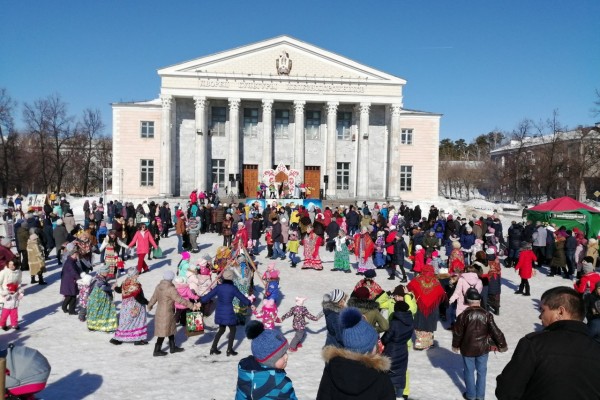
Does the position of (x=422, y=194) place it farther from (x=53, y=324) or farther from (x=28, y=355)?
(x=28, y=355)

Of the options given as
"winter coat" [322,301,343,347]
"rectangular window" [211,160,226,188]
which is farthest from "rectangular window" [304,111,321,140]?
"winter coat" [322,301,343,347]

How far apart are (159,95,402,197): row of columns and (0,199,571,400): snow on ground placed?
26150 mm

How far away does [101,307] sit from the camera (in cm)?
1026

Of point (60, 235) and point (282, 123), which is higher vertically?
point (282, 123)

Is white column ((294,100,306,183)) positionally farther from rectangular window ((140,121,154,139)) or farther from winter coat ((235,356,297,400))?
winter coat ((235,356,297,400))

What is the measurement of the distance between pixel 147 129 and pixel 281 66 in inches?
503

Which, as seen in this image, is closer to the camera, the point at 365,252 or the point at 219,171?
the point at 365,252

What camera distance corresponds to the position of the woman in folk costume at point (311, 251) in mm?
17844

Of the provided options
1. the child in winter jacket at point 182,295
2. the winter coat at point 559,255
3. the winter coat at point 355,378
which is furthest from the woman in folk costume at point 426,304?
the winter coat at point 559,255

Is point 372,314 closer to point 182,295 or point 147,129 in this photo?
point 182,295

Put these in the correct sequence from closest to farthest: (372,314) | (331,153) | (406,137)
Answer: (372,314) < (331,153) < (406,137)

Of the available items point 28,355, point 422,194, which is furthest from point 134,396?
point 422,194

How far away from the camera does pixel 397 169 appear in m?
41.4

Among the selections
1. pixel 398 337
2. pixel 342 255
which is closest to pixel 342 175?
pixel 342 255
